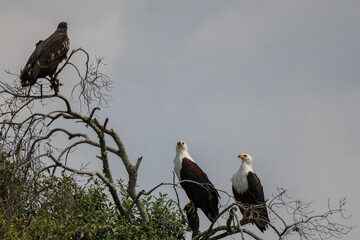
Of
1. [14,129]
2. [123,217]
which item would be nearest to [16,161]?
[14,129]

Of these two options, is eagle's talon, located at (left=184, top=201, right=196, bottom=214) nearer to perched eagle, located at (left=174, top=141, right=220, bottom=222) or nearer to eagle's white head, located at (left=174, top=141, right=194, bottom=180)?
perched eagle, located at (left=174, top=141, right=220, bottom=222)

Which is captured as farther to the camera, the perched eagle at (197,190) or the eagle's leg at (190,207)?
the eagle's leg at (190,207)

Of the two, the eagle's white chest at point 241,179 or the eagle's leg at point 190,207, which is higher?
the eagle's white chest at point 241,179

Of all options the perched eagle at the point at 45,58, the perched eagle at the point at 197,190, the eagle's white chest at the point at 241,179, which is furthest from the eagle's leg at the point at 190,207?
the perched eagle at the point at 45,58

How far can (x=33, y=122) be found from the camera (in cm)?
1022

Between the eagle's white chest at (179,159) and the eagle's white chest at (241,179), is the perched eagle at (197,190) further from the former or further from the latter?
the eagle's white chest at (241,179)

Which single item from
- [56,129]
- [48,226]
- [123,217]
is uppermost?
[56,129]

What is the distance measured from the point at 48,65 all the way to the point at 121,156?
1.81 meters

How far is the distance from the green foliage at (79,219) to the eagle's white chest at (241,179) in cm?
99

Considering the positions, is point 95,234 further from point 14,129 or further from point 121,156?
point 14,129

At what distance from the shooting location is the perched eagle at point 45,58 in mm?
10562

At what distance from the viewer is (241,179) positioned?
→ 11891 mm

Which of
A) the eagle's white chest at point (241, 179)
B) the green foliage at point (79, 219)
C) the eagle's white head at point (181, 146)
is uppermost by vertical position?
the eagle's white head at point (181, 146)

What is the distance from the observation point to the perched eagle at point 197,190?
1132cm
